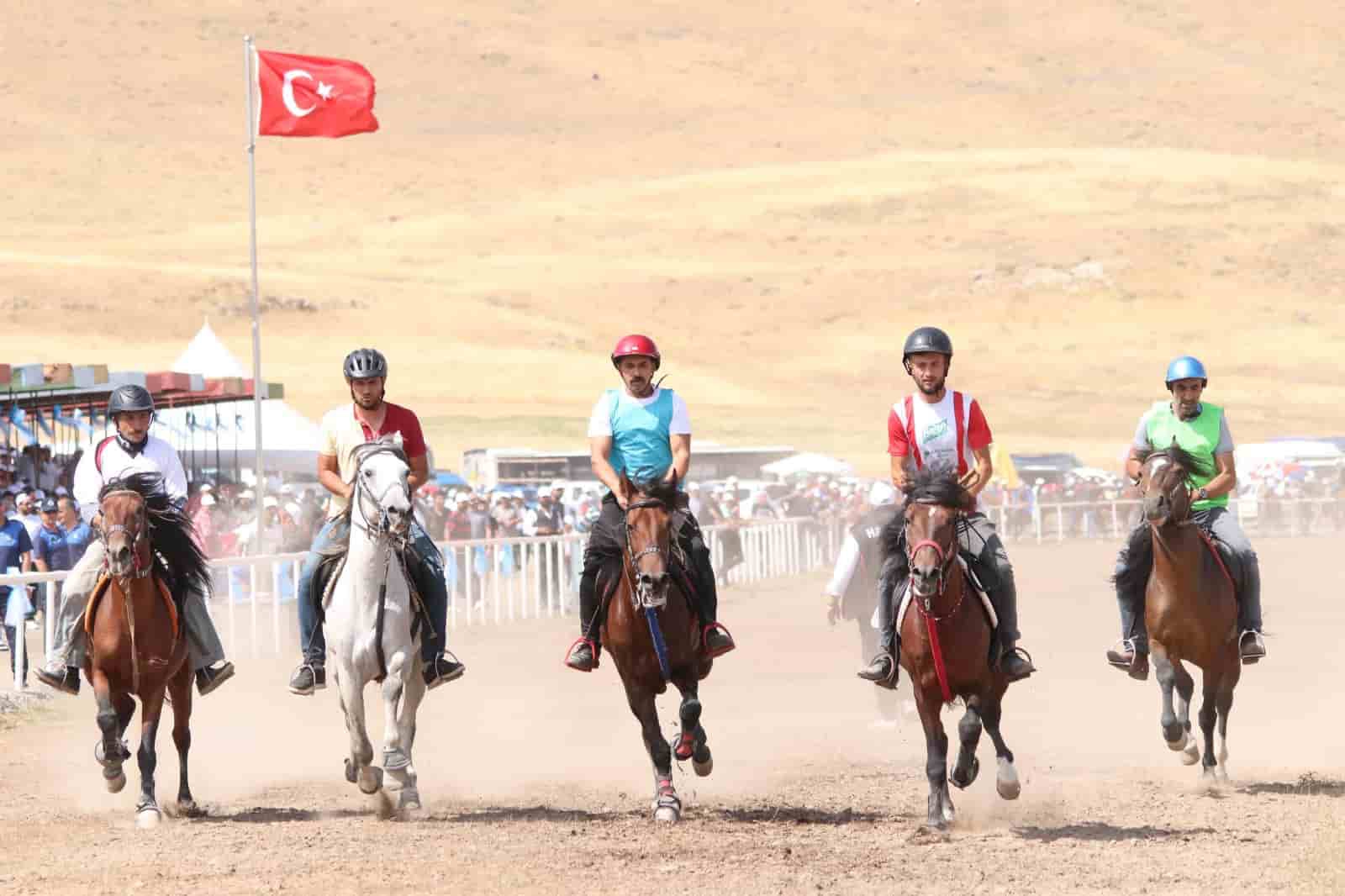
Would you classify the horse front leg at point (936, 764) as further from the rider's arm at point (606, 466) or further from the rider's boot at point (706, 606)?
the rider's arm at point (606, 466)

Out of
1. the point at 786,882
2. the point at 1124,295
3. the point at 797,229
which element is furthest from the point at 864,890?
the point at 797,229

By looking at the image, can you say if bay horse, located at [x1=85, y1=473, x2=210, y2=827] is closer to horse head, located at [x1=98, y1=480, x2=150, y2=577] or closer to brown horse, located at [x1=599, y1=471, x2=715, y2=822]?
horse head, located at [x1=98, y1=480, x2=150, y2=577]

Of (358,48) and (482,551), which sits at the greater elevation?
(358,48)

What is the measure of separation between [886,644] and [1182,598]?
6.96ft

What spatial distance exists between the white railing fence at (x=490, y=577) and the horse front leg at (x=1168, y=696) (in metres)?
4.70

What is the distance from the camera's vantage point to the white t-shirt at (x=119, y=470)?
1155 centimetres

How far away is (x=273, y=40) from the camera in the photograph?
152 metres

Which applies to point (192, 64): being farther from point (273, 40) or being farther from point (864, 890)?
point (864, 890)

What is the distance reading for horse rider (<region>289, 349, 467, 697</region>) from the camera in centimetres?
1156

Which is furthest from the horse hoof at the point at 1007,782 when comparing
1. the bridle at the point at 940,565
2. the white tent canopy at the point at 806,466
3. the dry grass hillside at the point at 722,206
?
the dry grass hillside at the point at 722,206

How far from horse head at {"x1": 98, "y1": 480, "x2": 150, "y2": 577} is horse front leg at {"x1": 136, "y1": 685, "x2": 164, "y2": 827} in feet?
2.33

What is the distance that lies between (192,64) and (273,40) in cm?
586

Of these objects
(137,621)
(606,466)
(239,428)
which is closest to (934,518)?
(606,466)

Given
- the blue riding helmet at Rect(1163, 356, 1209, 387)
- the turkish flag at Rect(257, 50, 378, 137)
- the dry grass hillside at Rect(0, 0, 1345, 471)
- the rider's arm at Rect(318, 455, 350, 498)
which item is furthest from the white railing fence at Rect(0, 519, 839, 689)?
the dry grass hillside at Rect(0, 0, 1345, 471)
